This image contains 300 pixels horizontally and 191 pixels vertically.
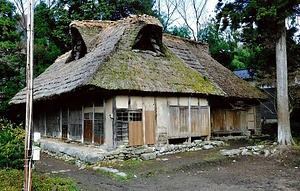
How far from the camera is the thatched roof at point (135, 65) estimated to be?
11.3 metres

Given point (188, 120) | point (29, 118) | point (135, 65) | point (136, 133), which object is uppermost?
point (135, 65)

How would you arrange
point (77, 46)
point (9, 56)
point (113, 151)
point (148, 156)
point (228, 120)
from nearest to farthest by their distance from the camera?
point (113, 151) → point (148, 156) → point (77, 46) → point (228, 120) → point (9, 56)

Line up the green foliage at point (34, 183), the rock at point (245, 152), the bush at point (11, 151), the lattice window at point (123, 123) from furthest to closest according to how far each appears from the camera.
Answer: the rock at point (245, 152), the lattice window at point (123, 123), the bush at point (11, 151), the green foliage at point (34, 183)

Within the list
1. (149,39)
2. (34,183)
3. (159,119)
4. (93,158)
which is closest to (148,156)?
(159,119)

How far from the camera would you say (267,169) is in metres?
8.91

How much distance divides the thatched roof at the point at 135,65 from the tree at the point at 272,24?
9.47ft

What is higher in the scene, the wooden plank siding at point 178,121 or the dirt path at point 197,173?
the wooden plank siding at point 178,121

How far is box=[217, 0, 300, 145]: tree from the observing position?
11.3m

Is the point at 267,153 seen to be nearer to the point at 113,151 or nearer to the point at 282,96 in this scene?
Answer: the point at 282,96

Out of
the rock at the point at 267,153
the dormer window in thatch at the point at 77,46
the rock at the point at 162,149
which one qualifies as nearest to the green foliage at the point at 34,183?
the rock at the point at 162,149

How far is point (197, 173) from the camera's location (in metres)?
8.57

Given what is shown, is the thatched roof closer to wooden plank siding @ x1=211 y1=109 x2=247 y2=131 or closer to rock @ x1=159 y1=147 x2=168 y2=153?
wooden plank siding @ x1=211 y1=109 x2=247 y2=131

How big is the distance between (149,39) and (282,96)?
641 centimetres

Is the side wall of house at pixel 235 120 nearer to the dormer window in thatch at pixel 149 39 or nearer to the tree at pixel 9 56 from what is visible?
the dormer window in thatch at pixel 149 39
